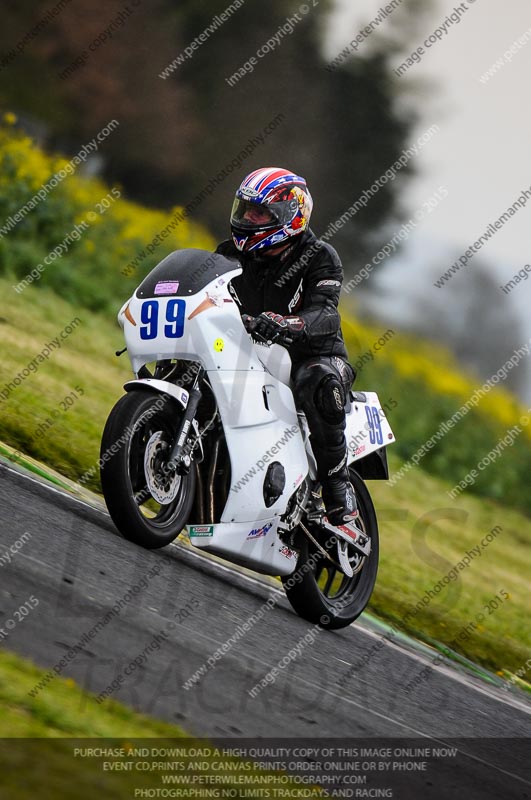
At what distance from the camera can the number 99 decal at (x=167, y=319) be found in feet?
18.4

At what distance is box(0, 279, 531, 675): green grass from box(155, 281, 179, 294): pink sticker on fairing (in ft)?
8.26

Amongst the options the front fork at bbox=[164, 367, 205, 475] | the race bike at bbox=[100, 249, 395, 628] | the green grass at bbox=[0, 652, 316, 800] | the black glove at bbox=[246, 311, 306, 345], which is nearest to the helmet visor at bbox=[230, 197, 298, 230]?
the race bike at bbox=[100, 249, 395, 628]

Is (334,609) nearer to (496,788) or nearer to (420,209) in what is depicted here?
(496,788)

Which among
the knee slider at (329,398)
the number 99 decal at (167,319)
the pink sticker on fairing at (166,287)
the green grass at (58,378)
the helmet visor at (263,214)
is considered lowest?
the green grass at (58,378)

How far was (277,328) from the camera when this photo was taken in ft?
18.6

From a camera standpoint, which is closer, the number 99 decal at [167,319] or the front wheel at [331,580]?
the number 99 decal at [167,319]

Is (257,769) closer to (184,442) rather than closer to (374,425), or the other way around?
(184,442)

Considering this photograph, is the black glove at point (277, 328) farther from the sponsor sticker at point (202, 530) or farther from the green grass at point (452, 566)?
the green grass at point (452, 566)

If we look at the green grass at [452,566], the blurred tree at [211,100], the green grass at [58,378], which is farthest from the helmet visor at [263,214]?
the blurred tree at [211,100]

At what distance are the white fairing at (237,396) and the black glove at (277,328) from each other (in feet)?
0.53

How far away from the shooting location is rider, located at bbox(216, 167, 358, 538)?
6.02m

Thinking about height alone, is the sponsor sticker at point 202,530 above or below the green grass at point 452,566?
above

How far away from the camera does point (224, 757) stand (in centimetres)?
Answer: 399

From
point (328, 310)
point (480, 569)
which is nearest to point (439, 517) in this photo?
point (480, 569)
